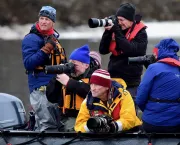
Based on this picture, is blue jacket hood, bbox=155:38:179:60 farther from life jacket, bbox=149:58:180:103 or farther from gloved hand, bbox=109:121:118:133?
gloved hand, bbox=109:121:118:133

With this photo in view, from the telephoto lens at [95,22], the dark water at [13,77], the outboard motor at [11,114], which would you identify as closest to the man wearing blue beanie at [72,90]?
the telephoto lens at [95,22]

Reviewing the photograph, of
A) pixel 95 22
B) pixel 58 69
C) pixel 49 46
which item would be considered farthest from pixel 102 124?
pixel 49 46

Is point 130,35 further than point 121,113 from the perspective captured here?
Yes

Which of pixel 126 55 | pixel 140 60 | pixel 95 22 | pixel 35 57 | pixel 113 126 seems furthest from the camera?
pixel 126 55

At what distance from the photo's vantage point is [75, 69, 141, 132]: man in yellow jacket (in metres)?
5.61

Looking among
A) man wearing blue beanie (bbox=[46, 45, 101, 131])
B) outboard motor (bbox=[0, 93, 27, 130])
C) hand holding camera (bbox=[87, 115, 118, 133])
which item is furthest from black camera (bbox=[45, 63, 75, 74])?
outboard motor (bbox=[0, 93, 27, 130])

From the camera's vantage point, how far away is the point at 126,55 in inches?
265

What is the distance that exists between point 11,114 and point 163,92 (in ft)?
6.14

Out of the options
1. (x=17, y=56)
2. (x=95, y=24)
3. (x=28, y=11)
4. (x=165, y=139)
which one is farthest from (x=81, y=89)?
(x=28, y=11)

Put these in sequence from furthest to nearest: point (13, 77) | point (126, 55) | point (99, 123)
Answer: point (13, 77) → point (126, 55) → point (99, 123)

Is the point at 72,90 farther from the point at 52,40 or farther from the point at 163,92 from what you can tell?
the point at 163,92

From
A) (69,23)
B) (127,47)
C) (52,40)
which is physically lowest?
(69,23)

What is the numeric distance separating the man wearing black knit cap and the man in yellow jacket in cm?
95

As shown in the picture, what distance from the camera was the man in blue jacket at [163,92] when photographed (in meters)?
5.52
